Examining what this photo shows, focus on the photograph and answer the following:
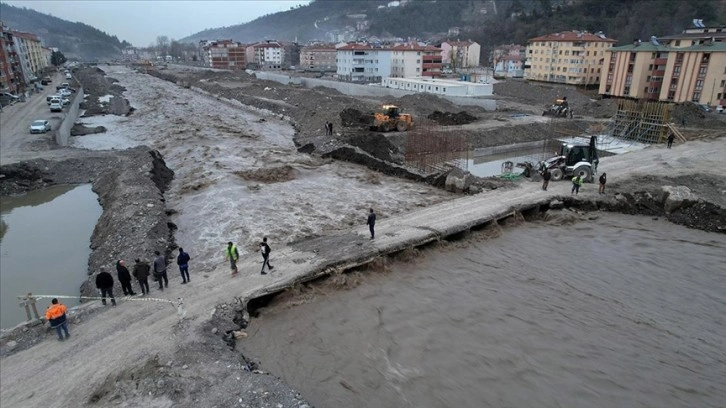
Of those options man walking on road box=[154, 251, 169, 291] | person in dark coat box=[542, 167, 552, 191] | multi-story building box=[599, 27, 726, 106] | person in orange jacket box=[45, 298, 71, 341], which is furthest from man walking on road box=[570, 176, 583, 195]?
multi-story building box=[599, 27, 726, 106]

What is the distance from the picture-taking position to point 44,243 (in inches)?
758

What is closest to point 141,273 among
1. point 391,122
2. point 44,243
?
point 44,243

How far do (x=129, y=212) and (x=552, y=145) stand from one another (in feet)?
107

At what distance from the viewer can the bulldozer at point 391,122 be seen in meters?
37.4

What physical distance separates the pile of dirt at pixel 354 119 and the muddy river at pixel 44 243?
20.9 meters

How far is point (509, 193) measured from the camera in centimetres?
2170

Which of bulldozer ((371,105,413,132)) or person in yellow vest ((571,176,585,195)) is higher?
bulldozer ((371,105,413,132))

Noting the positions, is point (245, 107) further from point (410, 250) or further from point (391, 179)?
point (410, 250)

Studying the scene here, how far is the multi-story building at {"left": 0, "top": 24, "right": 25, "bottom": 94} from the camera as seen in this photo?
57875mm

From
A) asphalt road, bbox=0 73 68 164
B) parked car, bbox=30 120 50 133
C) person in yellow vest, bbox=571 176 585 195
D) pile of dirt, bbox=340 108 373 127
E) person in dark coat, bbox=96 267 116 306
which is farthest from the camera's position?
pile of dirt, bbox=340 108 373 127

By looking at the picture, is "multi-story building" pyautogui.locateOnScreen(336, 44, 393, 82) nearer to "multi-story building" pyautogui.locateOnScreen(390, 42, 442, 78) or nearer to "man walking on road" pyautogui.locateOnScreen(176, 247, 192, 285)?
"multi-story building" pyautogui.locateOnScreen(390, 42, 442, 78)

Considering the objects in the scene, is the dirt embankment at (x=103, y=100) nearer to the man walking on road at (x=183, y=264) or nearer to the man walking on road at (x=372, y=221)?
the man walking on road at (x=183, y=264)

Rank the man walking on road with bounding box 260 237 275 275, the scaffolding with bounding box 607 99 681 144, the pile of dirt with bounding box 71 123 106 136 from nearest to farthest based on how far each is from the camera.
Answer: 1. the man walking on road with bounding box 260 237 275 275
2. the scaffolding with bounding box 607 99 681 144
3. the pile of dirt with bounding box 71 123 106 136

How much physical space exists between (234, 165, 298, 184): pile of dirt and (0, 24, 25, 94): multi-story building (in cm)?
4841
